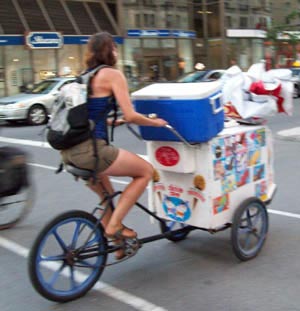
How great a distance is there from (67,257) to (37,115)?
13004 millimetres

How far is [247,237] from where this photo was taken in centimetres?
452

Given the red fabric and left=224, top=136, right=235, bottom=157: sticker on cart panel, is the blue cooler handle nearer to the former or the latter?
left=224, top=136, right=235, bottom=157: sticker on cart panel

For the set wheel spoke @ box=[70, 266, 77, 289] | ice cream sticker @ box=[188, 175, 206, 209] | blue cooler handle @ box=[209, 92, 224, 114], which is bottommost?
wheel spoke @ box=[70, 266, 77, 289]

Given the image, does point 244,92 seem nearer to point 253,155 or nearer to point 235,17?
point 253,155

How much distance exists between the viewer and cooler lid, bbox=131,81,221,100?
13.0 ft

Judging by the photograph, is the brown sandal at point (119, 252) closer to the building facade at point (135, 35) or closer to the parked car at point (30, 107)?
the parked car at point (30, 107)

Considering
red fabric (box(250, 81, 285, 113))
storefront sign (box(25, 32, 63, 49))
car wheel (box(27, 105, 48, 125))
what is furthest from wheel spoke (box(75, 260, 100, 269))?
storefront sign (box(25, 32, 63, 49))

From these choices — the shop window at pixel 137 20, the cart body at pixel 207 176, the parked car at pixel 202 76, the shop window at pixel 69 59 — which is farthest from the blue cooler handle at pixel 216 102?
the shop window at pixel 137 20

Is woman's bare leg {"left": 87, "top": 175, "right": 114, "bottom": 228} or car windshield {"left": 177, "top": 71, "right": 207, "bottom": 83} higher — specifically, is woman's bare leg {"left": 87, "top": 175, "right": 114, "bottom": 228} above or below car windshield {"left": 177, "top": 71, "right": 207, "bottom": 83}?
below

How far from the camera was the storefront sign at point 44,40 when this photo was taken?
22.5m

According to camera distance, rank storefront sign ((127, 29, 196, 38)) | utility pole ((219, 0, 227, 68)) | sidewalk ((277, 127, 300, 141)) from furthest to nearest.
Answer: utility pole ((219, 0, 227, 68)), storefront sign ((127, 29, 196, 38)), sidewalk ((277, 127, 300, 141))

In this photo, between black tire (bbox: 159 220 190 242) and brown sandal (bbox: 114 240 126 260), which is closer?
brown sandal (bbox: 114 240 126 260)

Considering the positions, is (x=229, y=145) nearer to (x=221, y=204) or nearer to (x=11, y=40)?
(x=221, y=204)

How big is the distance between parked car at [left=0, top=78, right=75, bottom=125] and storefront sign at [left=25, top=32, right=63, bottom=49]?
6216 millimetres
